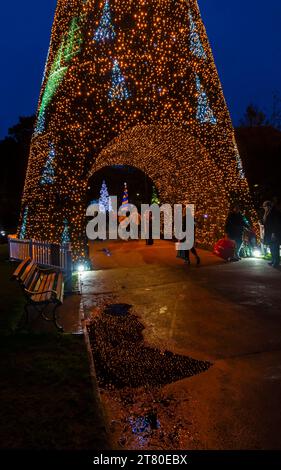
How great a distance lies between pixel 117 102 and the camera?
37.9 ft

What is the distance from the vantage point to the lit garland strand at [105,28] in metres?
11.4

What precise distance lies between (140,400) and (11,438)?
1281mm

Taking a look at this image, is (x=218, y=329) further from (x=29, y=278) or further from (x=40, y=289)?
(x=29, y=278)

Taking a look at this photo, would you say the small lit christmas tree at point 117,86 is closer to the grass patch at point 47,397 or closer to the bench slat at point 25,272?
the bench slat at point 25,272

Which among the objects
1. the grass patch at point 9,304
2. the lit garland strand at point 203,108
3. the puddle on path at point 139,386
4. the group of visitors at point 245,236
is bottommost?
the puddle on path at point 139,386

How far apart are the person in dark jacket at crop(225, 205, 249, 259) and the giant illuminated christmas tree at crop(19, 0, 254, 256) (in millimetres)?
852

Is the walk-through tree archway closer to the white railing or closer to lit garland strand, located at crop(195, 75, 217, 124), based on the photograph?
lit garland strand, located at crop(195, 75, 217, 124)

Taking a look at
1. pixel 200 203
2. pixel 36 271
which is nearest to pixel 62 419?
pixel 36 271

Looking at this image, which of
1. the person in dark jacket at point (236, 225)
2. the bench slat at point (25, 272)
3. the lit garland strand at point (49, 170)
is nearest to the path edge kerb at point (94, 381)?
the bench slat at point (25, 272)

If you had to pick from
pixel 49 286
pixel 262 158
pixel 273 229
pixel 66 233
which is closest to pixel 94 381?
pixel 49 286

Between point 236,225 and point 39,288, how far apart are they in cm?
679

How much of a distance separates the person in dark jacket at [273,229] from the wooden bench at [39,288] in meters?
6.01
